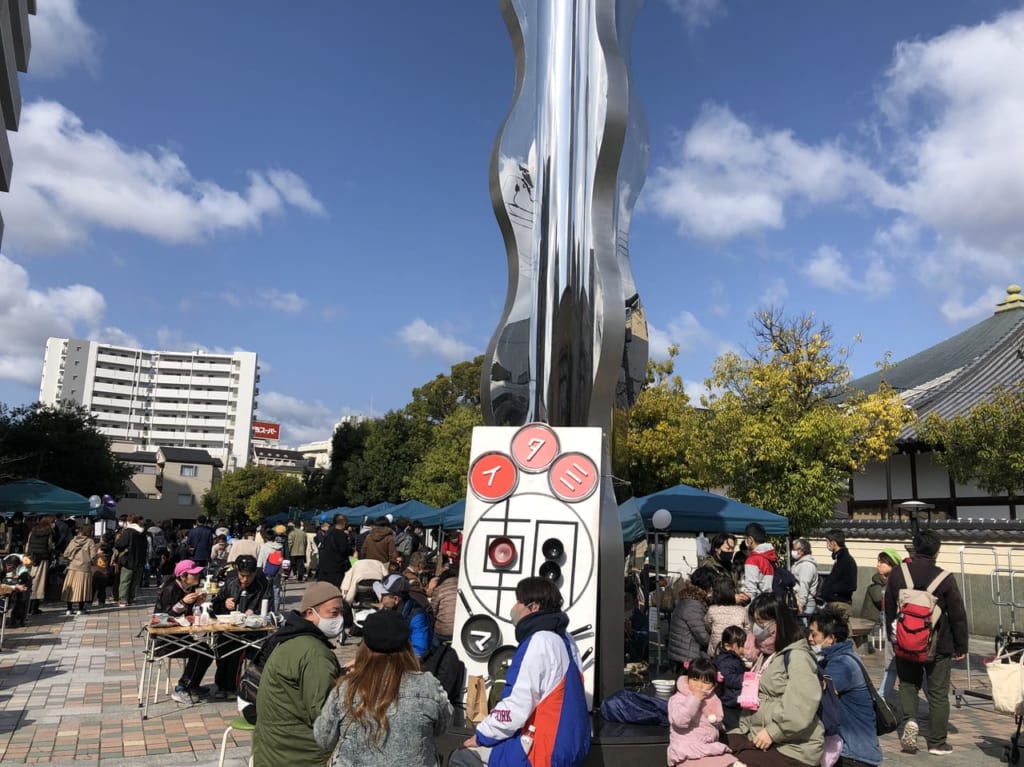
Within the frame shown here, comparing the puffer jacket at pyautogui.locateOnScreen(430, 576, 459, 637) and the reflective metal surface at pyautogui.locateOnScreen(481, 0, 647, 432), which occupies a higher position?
the reflective metal surface at pyautogui.locateOnScreen(481, 0, 647, 432)

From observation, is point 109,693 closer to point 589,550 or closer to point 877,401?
point 589,550

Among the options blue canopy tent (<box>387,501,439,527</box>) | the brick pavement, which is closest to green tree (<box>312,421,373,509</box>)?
blue canopy tent (<box>387,501,439,527</box>)

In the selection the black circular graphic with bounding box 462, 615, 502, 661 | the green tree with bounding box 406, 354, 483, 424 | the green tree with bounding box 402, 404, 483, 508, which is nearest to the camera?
the black circular graphic with bounding box 462, 615, 502, 661

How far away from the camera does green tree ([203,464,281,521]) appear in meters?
66.1

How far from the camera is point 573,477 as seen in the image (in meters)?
6.63

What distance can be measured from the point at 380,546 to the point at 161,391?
11500 centimetres

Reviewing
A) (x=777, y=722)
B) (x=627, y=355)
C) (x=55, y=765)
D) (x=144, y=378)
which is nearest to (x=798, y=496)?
(x=627, y=355)

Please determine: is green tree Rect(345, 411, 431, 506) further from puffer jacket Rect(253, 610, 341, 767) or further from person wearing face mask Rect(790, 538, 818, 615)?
puffer jacket Rect(253, 610, 341, 767)

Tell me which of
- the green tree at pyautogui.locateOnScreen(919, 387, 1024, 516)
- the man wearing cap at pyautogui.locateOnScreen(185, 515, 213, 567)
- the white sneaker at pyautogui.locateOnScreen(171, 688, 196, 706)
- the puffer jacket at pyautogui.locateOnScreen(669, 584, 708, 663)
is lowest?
the white sneaker at pyautogui.locateOnScreen(171, 688, 196, 706)

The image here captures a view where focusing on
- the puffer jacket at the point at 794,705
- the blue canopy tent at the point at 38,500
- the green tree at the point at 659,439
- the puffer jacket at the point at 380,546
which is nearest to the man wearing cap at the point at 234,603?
the puffer jacket at the point at 380,546

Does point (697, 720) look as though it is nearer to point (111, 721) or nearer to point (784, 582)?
point (111, 721)

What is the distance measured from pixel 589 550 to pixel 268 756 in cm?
334

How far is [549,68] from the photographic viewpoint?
8.10m

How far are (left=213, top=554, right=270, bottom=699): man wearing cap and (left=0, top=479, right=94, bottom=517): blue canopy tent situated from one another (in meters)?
10.1
